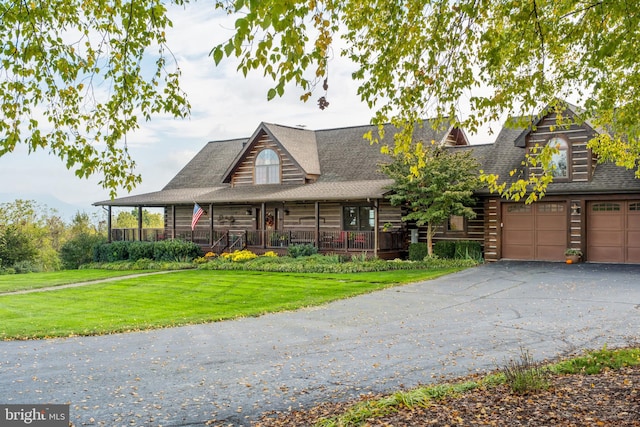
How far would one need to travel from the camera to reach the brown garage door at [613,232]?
20766 millimetres

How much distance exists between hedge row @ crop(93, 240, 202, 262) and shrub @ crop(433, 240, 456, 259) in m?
11.5

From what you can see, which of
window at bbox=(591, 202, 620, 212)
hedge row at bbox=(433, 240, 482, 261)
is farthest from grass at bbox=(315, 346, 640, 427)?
hedge row at bbox=(433, 240, 482, 261)

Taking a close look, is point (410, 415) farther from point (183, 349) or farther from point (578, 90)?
point (578, 90)

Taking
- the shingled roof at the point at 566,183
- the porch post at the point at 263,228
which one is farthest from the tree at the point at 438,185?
the porch post at the point at 263,228

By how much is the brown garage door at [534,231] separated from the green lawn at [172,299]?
3.56 metres

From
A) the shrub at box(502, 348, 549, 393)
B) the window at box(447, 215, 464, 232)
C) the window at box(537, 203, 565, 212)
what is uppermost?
the window at box(537, 203, 565, 212)

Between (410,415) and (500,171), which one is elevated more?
(500,171)

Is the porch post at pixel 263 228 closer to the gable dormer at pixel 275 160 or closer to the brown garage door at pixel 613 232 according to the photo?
the gable dormer at pixel 275 160

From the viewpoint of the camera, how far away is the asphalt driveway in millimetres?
6918

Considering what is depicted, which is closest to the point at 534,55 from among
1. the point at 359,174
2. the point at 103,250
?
the point at 359,174

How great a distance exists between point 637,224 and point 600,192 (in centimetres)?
170

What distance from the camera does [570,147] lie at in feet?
71.7

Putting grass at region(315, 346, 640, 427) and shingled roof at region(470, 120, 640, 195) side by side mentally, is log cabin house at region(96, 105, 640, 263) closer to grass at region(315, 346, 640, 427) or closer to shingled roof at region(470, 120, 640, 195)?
shingled roof at region(470, 120, 640, 195)

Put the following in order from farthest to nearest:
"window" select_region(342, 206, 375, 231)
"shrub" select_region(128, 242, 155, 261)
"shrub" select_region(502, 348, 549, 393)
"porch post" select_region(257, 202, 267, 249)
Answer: "shrub" select_region(128, 242, 155, 261) → "porch post" select_region(257, 202, 267, 249) → "window" select_region(342, 206, 375, 231) → "shrub" select_region(502, 348, 549, 393)
